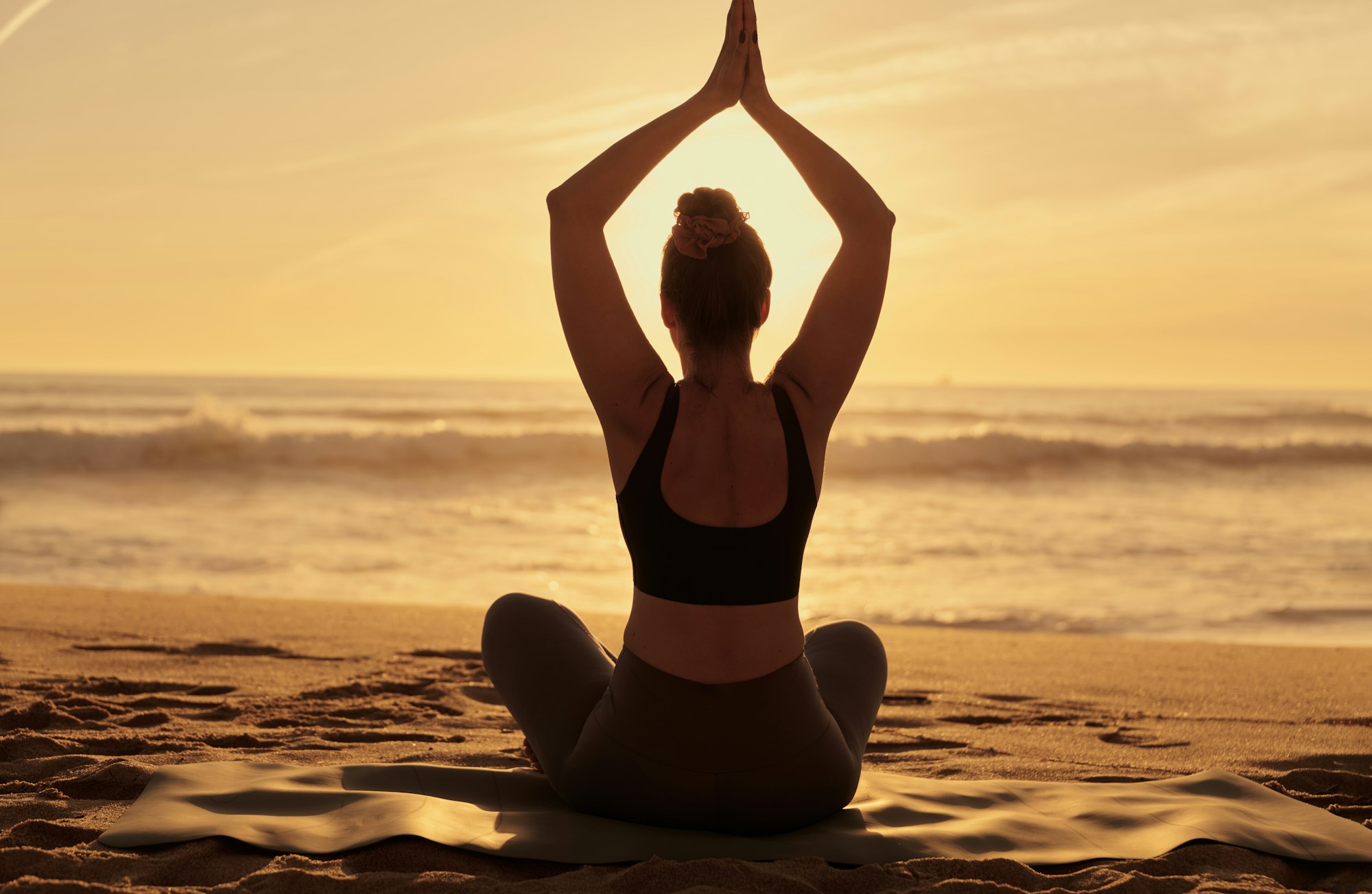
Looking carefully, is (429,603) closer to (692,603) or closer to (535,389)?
(692,603)

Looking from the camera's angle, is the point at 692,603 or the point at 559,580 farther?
the point at 559,580

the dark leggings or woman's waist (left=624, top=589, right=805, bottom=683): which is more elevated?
woman's waist (left=624, top=589, right=805, bottom=683)

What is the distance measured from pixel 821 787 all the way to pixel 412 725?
1981mm

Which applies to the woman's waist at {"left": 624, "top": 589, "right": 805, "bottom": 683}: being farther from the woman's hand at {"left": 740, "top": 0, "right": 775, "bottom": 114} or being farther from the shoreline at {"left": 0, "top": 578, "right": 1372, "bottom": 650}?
the shoreline at {"left": 0, "top": 578, "right": 1372, "bottom": 650}

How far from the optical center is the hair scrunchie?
2.18m

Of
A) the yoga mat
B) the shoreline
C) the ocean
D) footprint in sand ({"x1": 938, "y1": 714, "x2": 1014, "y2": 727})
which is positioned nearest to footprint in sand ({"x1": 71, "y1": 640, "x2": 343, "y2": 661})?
the shoreline

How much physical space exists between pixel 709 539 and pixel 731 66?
105cm

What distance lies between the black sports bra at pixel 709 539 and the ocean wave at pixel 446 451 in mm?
16269

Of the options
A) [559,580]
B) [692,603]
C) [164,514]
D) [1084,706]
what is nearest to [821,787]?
[692,603]

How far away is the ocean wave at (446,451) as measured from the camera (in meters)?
18.2

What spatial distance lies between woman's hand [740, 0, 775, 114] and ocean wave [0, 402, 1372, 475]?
1615 centimetres

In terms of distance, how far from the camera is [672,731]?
231 cm

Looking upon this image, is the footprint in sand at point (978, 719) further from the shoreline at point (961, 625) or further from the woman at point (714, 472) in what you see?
the shoreline at point (961, 625)

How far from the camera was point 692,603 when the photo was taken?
225 centimetres
